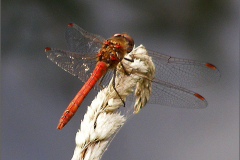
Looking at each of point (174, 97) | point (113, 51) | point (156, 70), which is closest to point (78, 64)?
point (113, 51)

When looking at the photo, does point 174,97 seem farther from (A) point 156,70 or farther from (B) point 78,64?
(B) point 78,64

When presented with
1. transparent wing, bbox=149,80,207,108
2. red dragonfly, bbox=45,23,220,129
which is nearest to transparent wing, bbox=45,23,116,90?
red dragonfly, bbox=45,23,220,129

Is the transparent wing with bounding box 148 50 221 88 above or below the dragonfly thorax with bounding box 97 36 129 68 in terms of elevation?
below

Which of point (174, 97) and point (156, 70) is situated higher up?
point (156, 70)

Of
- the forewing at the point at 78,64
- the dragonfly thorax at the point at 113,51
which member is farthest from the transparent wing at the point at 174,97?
the forewing at the point at 78,64

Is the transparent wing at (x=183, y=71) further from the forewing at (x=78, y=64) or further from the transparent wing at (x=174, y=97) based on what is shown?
the forewing at (x=78, y=64)

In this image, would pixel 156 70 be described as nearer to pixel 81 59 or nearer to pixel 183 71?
pixel 183 71

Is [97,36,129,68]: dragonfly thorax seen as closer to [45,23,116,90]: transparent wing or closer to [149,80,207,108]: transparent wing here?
[45,23,116,90]: transparent wing
